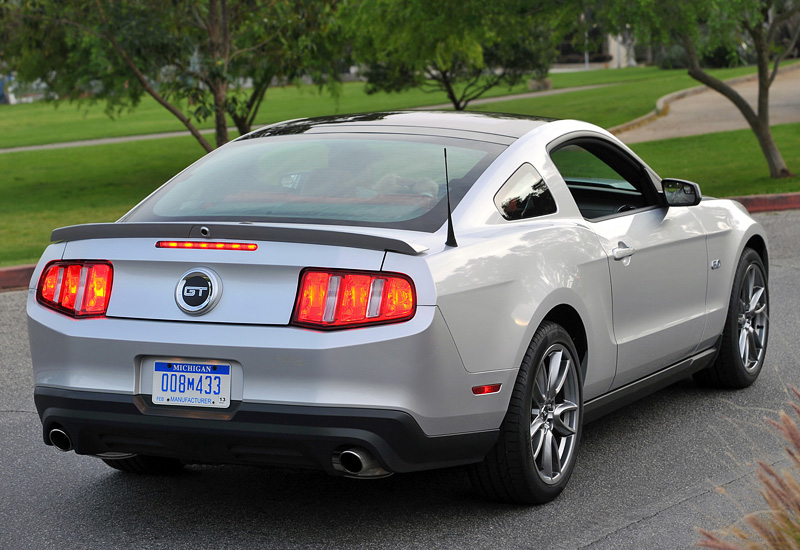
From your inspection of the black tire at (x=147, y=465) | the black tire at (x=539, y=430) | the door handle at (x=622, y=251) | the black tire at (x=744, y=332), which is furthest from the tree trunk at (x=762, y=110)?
the black tire at (x=147, y=465)

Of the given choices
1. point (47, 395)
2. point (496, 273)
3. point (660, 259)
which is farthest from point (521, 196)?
point (47, 395)

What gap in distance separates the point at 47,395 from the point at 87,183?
80.1ft

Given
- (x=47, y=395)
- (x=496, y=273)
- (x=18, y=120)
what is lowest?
(x=18, y=120)

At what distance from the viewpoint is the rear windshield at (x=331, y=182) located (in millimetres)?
4863

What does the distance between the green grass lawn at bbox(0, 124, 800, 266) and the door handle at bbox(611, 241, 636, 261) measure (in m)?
9.53

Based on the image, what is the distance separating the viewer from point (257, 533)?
4727mm

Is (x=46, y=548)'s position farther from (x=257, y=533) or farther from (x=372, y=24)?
(x=372, y=24)

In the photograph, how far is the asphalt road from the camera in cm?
466

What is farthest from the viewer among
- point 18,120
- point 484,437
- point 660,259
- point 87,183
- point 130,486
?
point 18,120

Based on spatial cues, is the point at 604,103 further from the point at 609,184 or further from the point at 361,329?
the point at 361,329

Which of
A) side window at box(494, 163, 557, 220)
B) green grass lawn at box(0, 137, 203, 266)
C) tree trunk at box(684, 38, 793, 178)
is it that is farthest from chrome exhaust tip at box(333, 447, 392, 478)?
tree trunk at box(684, 38, 793, 178)

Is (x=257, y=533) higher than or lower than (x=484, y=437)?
lower

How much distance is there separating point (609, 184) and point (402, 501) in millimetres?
2477

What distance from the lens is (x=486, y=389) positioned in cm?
455
